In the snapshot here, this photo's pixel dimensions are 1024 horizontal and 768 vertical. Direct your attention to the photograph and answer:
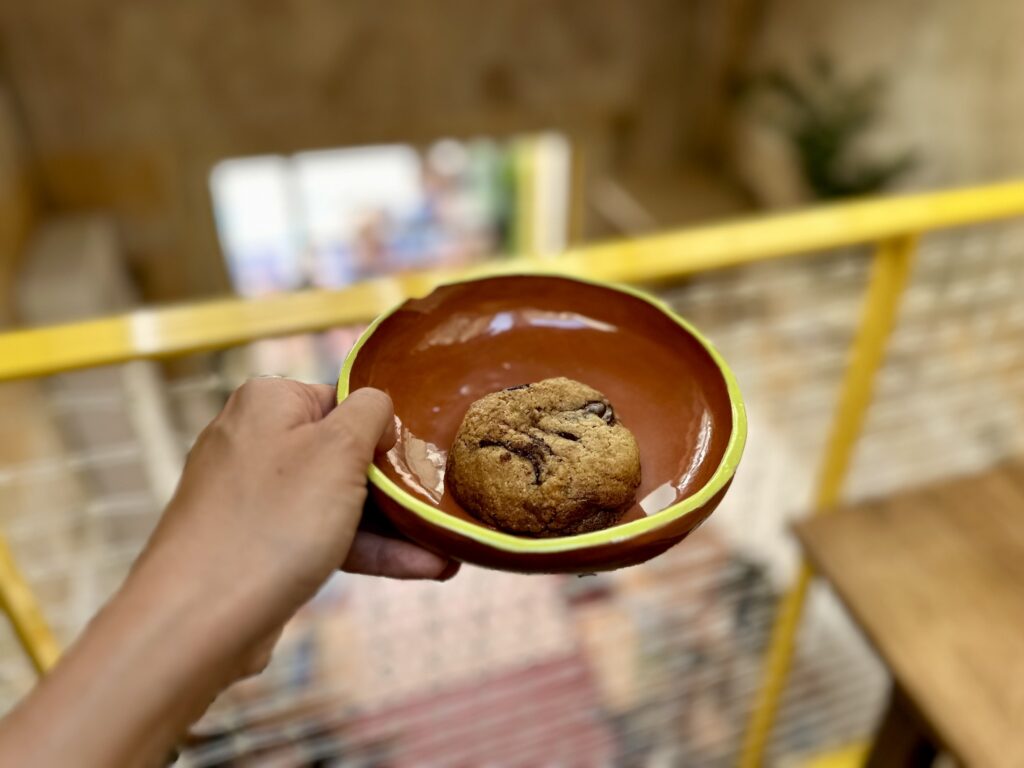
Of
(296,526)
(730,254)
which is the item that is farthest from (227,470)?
(730,254)

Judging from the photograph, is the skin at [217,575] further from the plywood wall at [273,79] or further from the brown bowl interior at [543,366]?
the plywood wall at [273,79]

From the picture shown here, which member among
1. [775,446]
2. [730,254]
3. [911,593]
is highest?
[730,254]

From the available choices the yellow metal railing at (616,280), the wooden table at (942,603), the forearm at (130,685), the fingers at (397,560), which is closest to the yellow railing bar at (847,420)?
the yellow metal railing at (616,280)

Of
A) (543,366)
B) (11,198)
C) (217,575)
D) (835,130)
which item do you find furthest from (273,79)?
(217,575)

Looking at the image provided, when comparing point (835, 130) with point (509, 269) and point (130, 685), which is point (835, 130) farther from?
point (130, 685)

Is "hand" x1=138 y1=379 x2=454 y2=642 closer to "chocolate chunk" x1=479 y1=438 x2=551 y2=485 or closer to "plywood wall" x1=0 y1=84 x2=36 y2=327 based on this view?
"chocolate chunk" x1=479 y1=438 x2=551 y2=485

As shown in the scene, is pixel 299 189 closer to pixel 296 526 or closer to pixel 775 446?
pixel 775 446
